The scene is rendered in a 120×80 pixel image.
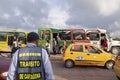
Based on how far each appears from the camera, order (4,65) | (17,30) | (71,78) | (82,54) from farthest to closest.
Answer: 1. (17,30)
2. (82,54)
3. (71,78)
4. (4,65)

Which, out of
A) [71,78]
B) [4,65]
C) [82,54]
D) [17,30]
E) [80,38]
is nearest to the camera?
[4,65]

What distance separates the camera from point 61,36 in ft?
108

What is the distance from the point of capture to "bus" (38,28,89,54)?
3234 centimetres

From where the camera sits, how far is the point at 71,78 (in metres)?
15.8

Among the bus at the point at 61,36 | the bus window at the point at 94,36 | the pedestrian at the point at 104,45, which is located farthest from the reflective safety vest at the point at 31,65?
the bus window at the point at 94,36

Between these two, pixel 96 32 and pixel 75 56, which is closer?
pixel 75 56

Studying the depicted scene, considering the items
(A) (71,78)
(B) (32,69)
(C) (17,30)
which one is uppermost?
(C) (17,30)

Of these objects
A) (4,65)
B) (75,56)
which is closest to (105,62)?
(75,56)

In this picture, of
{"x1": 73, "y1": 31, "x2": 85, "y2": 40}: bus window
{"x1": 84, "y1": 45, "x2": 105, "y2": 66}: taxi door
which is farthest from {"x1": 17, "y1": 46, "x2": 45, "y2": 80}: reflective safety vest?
{"x1": 73, "y1": 31, "x2": 85, "y2": 40}: bus window

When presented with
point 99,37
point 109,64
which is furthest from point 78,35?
point 109,64

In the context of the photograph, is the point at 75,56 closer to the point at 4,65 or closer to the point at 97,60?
the point at 97,60

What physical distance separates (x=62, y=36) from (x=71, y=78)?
1728 centimetres

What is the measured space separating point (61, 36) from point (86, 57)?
1305cm

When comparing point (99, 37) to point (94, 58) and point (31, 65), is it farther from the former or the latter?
point (31, 65)
